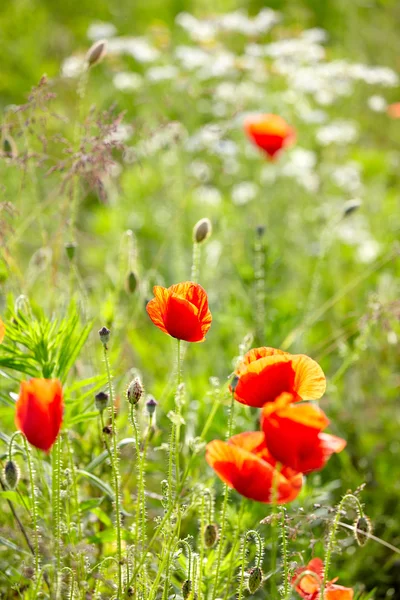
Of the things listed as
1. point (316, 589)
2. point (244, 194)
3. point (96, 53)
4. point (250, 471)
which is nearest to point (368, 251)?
point (244, 194)

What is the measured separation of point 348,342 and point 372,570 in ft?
2.19

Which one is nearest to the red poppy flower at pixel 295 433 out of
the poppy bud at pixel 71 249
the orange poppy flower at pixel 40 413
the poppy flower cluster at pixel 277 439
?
the poppy flower cluster at pixel 277 439

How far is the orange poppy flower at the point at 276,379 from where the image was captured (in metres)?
1.11

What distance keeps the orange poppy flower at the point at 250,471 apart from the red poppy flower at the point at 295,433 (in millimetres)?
27

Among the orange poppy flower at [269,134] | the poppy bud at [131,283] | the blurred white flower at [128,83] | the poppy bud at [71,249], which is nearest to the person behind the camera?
the poppy bud at [71,249]

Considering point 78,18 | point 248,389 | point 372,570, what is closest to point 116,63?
point 78,18

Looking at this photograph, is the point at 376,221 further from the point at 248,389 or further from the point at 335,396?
the point at 248,389

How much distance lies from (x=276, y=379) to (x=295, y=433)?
0.58 ft

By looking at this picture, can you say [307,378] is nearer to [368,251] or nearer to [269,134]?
[269,134]

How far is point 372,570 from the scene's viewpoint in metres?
2.11

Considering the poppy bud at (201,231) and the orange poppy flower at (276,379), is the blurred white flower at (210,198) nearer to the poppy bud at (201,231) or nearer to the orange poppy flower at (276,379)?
the poppy bud at (201,231)

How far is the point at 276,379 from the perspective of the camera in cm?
112

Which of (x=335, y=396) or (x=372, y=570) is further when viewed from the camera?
(x=335, y=396)

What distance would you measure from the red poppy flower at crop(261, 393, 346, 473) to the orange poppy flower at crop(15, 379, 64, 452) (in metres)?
0.26
